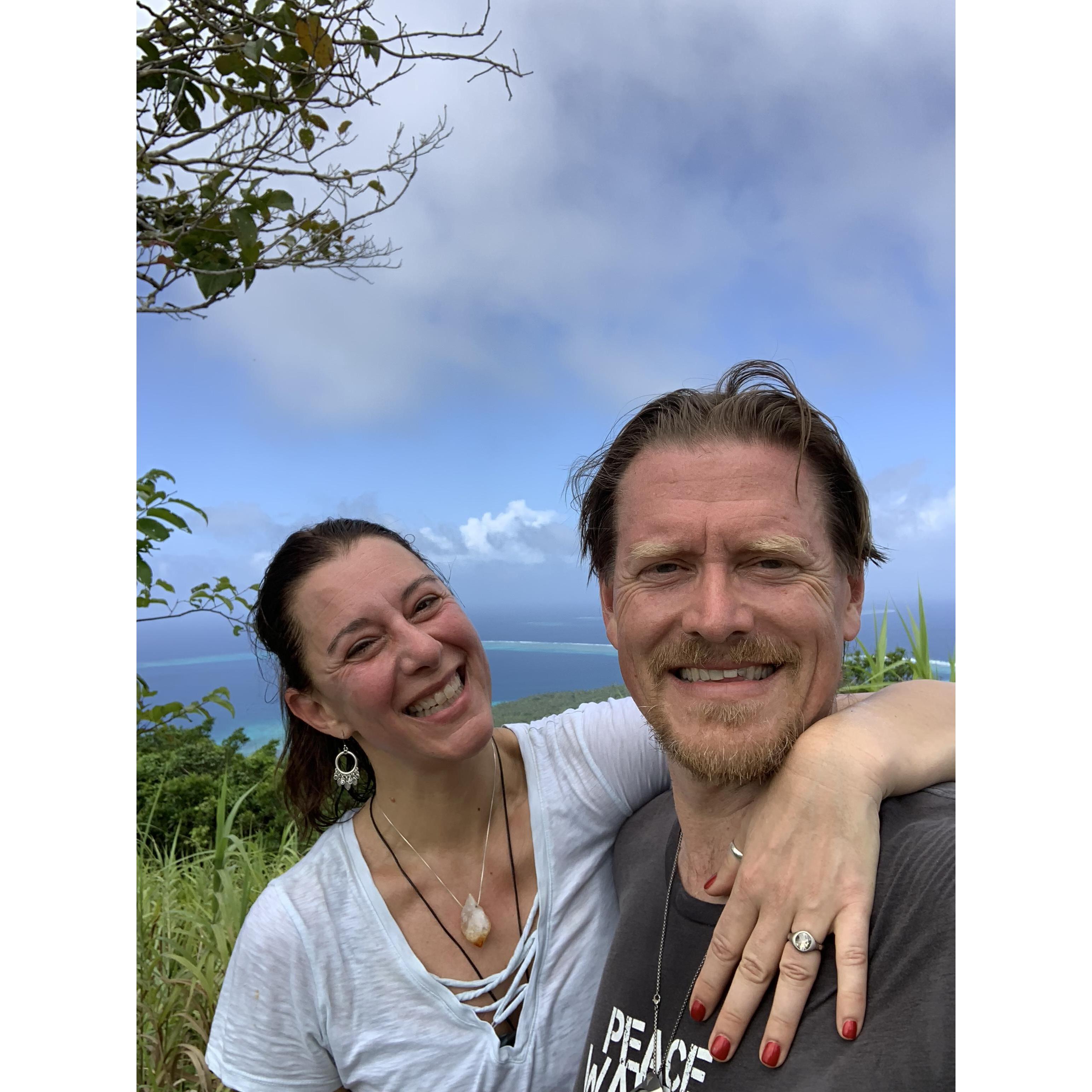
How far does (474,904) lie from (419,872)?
12 centimetres

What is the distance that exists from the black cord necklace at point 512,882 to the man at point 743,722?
22 centimetres

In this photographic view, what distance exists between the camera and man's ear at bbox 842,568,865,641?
1228mm

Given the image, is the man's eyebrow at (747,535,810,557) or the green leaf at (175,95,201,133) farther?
the green leaf at (175,95,201,133)

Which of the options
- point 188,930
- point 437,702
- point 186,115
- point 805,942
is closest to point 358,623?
point 437,702

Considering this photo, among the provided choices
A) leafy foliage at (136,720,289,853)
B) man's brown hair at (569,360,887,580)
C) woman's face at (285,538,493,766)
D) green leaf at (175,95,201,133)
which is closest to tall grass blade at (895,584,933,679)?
man's brown hair at (569,360,887,580)

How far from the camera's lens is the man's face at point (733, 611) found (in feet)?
3.62

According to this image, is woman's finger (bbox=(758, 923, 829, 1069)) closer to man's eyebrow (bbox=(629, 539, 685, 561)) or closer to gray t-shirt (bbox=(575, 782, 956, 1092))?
gray t-shirt (bbox=(575, 782, 956, 1092))

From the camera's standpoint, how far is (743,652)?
3.62 ft

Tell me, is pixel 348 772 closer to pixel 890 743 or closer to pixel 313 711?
pixel 313 711

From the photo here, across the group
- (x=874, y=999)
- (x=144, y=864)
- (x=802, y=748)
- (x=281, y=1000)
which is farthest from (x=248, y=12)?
(x=144, y=864)

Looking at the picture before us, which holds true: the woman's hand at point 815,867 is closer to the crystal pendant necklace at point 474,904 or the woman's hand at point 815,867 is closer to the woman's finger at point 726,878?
the woman's finger at point 726,878

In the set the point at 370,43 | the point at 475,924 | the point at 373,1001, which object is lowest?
the point at 373,1001

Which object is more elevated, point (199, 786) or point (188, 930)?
point (199, 786)

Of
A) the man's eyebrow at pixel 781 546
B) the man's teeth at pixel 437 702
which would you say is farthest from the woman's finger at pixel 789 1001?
the man's teeth at pixel 437 702
